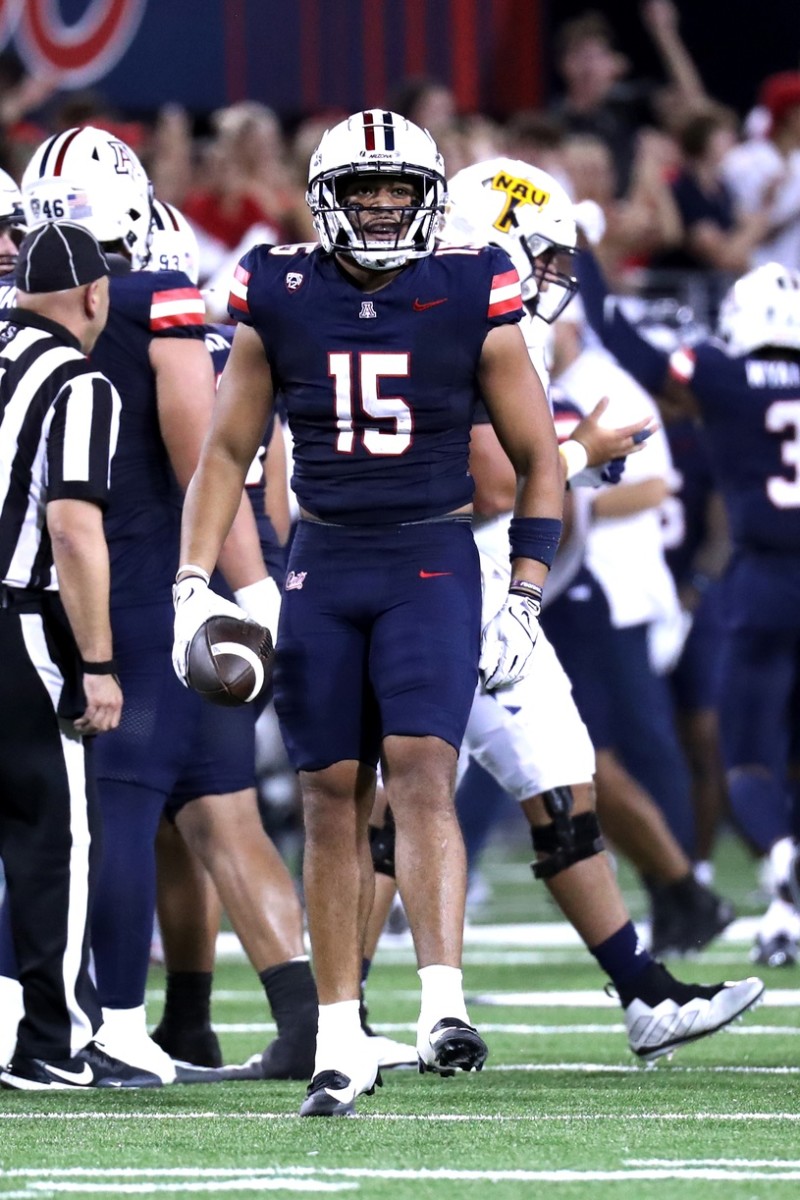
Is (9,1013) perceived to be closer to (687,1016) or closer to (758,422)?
(687,1016)

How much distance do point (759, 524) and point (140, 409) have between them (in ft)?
9.32

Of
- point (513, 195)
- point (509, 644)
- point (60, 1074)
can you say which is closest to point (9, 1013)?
point (60, 1074)

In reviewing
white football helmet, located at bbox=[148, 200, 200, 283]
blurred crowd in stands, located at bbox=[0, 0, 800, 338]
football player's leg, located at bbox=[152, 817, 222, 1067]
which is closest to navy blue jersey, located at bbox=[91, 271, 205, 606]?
white football helmet, located at bbox=[148, 200, 200, 283]

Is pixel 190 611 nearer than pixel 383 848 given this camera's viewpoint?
Yes

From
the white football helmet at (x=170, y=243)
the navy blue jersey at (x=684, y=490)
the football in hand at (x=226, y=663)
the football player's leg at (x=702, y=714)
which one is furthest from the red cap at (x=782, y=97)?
the football in hand at (x=226, y=663)

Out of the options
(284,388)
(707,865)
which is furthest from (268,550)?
(707,865)

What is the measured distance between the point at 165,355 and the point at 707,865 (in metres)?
4.74

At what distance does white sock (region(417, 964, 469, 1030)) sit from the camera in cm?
419

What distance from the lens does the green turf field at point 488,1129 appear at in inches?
138

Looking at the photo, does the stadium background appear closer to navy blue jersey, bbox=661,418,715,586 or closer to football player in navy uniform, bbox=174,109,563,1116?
navy blue jersey, bbox=661,418,715,586

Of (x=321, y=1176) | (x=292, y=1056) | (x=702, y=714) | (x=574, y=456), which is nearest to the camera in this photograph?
(x=321, y=1176)

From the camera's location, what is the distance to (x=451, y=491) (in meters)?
4.45

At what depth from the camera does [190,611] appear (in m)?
4.40

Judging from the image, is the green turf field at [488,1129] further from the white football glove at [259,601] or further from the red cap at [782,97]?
the red cap at [782,97]
